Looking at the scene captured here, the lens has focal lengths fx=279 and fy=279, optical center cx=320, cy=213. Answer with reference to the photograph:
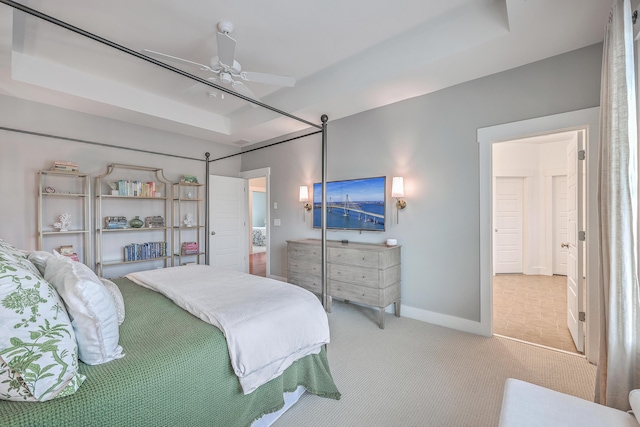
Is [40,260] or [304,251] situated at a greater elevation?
[40,260]

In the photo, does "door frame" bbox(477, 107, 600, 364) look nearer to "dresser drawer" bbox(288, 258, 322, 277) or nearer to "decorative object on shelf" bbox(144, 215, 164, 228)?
"dresser drawer" bbox(288, 258, 322, 277)

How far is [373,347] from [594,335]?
6.00 feet

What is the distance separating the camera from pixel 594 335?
7.64 feet

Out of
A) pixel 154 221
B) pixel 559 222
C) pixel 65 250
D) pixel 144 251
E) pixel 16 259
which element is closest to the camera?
pixel 16 259

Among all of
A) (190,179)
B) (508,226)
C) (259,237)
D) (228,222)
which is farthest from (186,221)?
(508,226)

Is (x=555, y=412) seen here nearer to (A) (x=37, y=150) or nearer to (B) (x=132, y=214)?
(B) (x=132, y=214)

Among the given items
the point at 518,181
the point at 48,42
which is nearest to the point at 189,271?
the point at 48,42

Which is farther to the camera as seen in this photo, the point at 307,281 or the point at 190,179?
the point at 190,179

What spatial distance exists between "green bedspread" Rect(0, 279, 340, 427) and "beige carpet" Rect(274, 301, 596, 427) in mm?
530

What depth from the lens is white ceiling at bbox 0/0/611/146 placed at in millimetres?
2203

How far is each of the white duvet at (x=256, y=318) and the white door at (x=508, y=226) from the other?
17.6 ft

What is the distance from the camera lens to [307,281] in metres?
3.79

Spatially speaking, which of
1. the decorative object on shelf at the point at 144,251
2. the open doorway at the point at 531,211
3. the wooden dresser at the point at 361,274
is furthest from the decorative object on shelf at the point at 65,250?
the open doorway at the point at 531,211

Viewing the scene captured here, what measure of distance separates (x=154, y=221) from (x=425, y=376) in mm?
4075
